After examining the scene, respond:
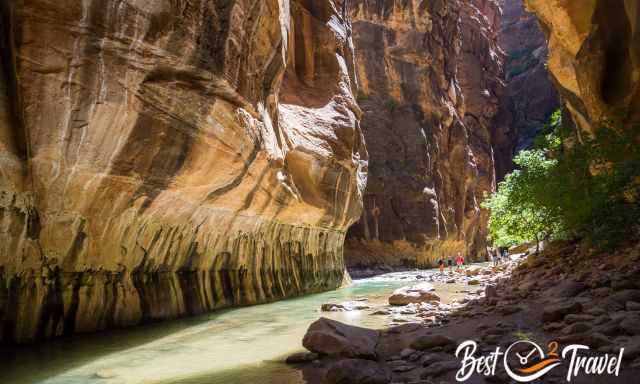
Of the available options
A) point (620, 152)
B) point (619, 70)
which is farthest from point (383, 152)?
point (620, 152)

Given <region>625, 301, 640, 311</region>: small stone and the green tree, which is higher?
the green tree

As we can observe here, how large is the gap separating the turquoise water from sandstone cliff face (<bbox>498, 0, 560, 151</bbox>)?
67.5 meters

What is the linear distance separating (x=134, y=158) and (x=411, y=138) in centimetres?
3670

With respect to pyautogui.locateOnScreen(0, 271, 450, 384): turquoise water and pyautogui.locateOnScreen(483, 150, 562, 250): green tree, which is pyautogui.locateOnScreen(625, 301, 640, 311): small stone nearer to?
pyautogui.locateOnScreen(0, 271, 450, 384): turquoise water

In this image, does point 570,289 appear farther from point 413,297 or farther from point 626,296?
point 413,297

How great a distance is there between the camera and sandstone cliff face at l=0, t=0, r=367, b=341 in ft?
26.9

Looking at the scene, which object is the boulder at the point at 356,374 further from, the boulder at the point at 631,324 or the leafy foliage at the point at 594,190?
the leafy foliage at the point at 594,190

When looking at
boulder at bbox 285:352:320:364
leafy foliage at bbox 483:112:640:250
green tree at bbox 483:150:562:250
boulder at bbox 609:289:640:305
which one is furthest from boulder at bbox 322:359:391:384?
green tree at bbox 483:150:562:250

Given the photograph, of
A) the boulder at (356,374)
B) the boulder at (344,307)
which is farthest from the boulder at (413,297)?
the boulder at (356,374)

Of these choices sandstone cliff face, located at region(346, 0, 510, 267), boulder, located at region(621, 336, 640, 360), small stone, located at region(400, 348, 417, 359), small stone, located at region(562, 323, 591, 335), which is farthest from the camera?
sandstone cliff face, located at region(346, 0, 510, 267)

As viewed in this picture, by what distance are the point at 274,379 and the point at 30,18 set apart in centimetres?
730

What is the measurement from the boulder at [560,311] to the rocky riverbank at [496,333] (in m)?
0.01

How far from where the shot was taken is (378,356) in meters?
5.87

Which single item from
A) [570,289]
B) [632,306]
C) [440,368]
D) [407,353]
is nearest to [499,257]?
[570,289]
